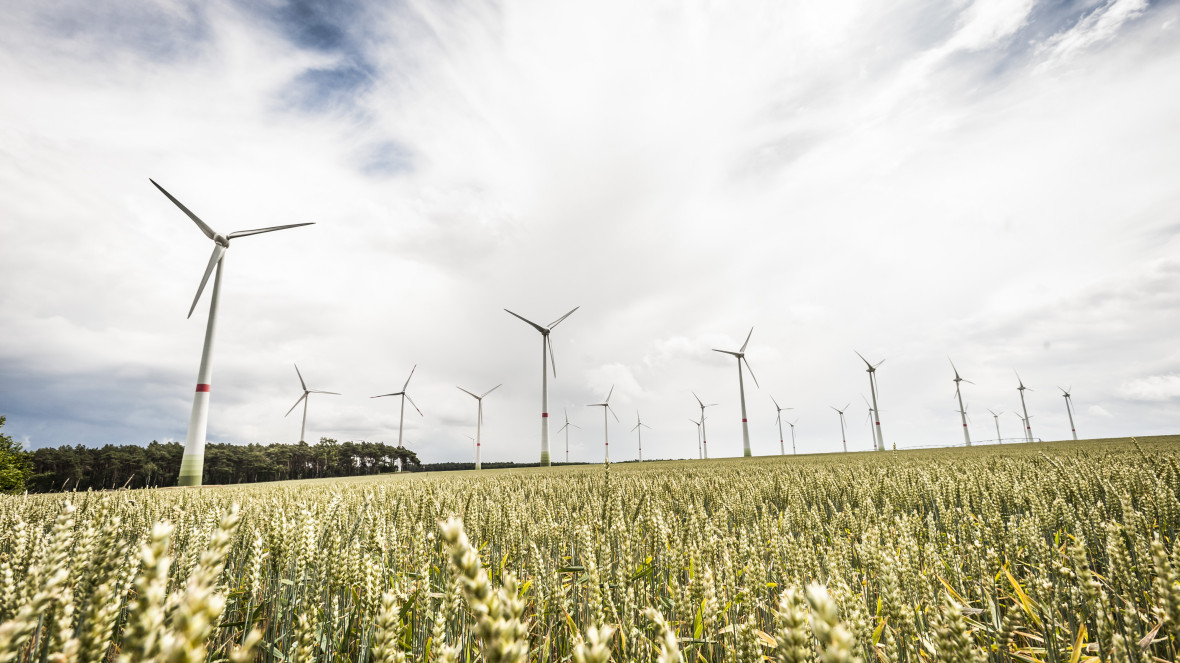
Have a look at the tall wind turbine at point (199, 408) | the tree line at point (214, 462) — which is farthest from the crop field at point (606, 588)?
the tree line at point (214, 462)

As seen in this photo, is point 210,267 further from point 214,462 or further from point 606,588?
point 214,462

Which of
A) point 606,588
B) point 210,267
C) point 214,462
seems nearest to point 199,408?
point 210,267

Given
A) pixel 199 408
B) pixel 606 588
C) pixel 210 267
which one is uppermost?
pixel 210 267

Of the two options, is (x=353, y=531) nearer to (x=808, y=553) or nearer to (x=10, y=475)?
(x=808, y=553)

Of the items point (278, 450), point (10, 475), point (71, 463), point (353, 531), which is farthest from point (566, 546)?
point (278, 450)

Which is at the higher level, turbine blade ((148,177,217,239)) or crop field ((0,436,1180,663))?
turbine blade ((148,177,217,239))

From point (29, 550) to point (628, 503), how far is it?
23.8ft

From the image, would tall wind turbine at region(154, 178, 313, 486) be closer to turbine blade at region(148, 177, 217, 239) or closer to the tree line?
turbine blade at region(148, 177, 217, 239)

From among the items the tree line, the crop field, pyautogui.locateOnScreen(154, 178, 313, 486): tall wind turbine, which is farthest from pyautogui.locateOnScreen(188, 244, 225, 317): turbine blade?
the crop field

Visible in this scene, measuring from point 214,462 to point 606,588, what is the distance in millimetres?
106402

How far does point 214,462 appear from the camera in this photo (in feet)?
282

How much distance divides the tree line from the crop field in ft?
216

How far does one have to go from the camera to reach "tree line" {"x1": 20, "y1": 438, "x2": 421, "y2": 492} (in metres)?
74.6

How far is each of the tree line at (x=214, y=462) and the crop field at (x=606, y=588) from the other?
216 feet
